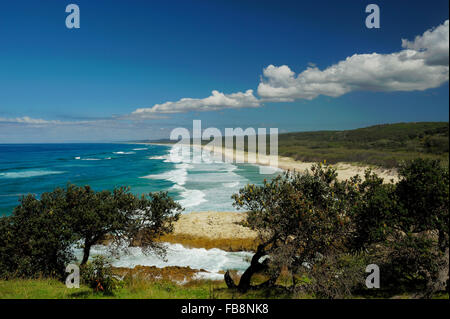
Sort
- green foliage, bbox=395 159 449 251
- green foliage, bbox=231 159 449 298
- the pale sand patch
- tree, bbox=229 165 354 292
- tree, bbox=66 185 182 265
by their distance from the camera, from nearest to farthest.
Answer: green foliage, bbox=395 159 449 251
green foliage, bbox=231 159 449 298
tree, bbox=229 165 354 292
tree, bbox=66 185 182 265
the pale sand patch

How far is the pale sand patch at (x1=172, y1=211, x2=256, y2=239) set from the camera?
26.9m

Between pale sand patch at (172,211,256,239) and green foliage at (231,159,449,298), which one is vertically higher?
green foliage at (231,159,449,298)

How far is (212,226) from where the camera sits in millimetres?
28750

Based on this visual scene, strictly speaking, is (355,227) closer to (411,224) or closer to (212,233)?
(411,224)

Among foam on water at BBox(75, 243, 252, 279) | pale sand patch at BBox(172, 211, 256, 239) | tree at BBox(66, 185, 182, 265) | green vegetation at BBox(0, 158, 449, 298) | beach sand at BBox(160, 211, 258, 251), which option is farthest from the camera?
pale sand patch at BBox(172, 211, 256, 239)

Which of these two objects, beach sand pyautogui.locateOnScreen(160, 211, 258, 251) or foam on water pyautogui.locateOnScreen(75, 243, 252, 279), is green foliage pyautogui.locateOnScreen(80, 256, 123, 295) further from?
beach sand pyautogui.locateOnScreen(160, 211, 258, 251)

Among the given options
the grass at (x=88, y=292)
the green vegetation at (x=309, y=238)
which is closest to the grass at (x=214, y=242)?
the green vegetation at (x=309, y=238)

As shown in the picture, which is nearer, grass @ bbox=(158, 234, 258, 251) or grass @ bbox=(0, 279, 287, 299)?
grass @ bbox=(0, 279, 287, 299)

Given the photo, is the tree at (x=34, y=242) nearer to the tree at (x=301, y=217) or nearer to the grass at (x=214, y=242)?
the tree at (x=301, y=217)

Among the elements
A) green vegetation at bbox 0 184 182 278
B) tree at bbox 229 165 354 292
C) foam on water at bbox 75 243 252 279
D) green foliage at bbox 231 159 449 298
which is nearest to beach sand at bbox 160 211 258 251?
foam on water at bbox 75 243 252 279

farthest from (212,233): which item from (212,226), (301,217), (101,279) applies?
(301,217)

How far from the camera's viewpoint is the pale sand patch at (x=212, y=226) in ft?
88.1
